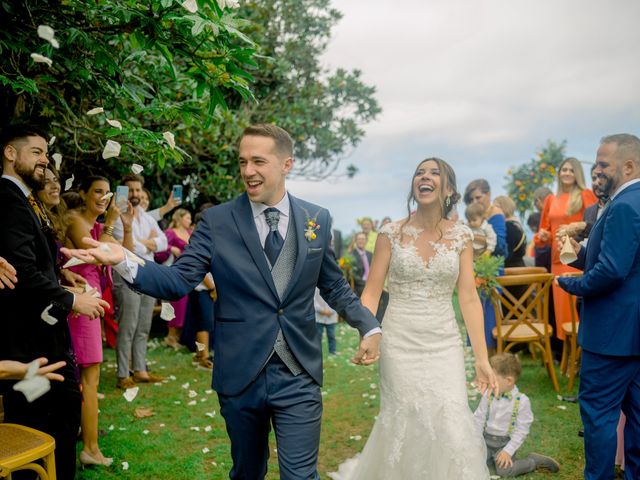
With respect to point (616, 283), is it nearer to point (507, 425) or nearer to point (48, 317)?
point (507, 425)

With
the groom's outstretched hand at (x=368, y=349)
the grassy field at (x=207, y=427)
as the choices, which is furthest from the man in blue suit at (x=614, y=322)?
the groom's outstretched hand at (x=368, y=349)

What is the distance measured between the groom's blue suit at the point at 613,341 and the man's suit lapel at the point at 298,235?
1.96m

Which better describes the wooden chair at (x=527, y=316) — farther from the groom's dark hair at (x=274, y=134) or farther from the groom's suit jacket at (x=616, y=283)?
the groom's dark hair at (x=274, y=134)

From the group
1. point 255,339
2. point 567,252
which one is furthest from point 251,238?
point 567,252

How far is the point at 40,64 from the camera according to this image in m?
4.20

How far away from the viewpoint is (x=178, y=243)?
9.02m

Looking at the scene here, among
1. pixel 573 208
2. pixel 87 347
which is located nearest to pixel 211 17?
pixel 87 347

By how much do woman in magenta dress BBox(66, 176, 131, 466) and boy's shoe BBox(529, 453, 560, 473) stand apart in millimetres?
3503

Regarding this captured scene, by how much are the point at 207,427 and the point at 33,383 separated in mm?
3222

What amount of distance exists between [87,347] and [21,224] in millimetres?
1518

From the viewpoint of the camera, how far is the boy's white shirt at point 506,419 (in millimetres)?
4699

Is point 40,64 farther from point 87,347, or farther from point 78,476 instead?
point 78,476

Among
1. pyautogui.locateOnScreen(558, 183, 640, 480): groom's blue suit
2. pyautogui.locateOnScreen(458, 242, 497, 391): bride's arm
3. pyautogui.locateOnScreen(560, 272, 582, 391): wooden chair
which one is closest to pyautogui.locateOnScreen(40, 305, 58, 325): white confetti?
pyautogui.locateOnScreen(458, 242, 497, 391): bride's arm

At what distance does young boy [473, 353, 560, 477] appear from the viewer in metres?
4.61
